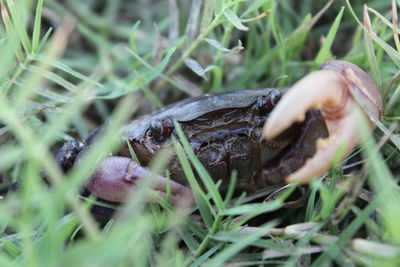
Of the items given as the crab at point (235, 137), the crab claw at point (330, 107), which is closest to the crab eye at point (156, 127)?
the crab at point (235, 137)

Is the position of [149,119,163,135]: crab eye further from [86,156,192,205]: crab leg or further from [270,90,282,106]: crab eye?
[270,90,282,106]: crab eye

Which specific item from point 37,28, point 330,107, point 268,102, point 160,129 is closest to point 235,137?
point 268,102

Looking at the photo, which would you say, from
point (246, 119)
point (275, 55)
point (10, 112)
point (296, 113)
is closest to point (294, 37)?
point (275, 55)

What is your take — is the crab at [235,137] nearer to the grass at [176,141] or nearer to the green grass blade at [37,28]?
the grass at [176,141]

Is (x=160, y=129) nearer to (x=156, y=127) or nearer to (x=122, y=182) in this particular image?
(x=156, y=127)

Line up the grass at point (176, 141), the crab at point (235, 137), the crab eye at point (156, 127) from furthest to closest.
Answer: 1. the crab eye at point (156, 127)
2. the crab at point (235, 137)
3. the grass at point (176, 141)

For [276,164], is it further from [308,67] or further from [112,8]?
[112,8]
